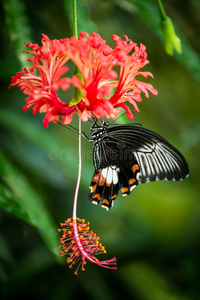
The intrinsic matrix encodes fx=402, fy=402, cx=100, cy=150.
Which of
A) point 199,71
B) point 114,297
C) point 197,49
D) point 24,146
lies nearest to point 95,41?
point 199,71

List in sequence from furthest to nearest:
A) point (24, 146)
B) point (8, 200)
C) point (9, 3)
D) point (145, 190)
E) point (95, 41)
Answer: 1. point (145, 190)
2. point (24, 146)
3. point (9, 3)
4. point (8, 200)
5. point (95, 41)

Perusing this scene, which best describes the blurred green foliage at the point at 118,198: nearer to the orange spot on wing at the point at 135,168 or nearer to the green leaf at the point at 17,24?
the green leaf at the point at 17,24

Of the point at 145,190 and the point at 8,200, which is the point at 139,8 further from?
the point at 145,190

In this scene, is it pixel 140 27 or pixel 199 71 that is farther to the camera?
pixel 140 27

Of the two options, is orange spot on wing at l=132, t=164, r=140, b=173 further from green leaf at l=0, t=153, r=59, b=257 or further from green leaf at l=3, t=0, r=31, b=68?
green leaf at l=3, t=0, r=31, b=68

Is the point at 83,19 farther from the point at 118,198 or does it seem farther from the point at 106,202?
the point at 118,198

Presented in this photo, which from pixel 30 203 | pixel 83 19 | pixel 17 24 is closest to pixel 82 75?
pixel 83 19

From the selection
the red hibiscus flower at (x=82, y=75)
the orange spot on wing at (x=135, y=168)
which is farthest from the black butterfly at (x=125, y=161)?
the red hibiscus flower at (x=82, y=75)
